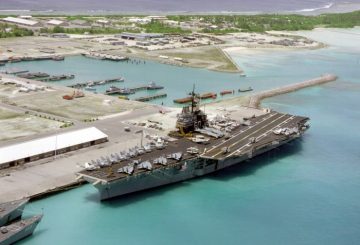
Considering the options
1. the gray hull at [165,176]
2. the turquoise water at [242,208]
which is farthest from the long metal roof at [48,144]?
the gray hull at [165,176]

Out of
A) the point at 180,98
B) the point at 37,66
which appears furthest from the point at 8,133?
the point at 37,66

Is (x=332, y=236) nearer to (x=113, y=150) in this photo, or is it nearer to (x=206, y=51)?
(x=113, y=150)

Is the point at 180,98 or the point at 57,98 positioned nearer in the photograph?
the point at 57,98

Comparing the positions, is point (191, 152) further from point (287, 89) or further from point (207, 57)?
point (207, 57)

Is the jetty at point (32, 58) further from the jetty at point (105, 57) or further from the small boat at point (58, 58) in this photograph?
the jetty at point (105, 57)

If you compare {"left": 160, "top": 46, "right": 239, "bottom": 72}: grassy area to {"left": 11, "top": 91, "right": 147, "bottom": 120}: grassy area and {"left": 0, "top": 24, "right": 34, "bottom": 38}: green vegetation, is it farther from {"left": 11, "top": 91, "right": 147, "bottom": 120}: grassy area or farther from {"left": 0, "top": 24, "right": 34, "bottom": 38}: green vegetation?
{"left": 11, "top": 91, "right": 147, "bottom": 120}: grassy area

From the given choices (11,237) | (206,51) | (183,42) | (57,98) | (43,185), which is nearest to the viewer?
(11,237)
